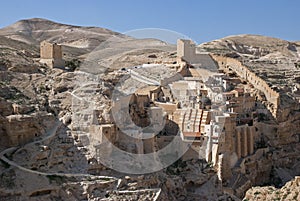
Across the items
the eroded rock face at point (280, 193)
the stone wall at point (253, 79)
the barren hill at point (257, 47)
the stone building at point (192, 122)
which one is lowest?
the eroded rock face at point (280, 193)

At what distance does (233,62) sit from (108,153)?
2447 cm

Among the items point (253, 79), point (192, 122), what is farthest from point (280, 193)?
point (253, 79)

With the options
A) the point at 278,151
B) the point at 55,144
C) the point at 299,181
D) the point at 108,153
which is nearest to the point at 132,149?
the point at 108,153

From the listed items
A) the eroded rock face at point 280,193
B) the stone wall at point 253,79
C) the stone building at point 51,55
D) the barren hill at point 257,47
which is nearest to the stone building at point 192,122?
the eroded rock face at point 280,193

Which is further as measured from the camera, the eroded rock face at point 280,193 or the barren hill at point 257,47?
the barren hill at point 257,47

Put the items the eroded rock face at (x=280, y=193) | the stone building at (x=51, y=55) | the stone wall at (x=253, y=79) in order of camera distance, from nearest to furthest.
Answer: the eroded rock face at (x=280, y=193)
the stone building at (x=51, y=55)
the stone wall at (x=253, y=79)

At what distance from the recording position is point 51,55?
3481cm

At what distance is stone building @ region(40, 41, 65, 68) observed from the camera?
34.6 m

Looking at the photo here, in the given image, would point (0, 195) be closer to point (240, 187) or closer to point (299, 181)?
point (299, 181)

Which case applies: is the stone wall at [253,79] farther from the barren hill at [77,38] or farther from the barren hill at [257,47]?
the barren hill at [257,47]

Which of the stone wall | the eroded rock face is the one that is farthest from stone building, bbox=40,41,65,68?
the eroded rock face

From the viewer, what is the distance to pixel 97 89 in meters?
30.2

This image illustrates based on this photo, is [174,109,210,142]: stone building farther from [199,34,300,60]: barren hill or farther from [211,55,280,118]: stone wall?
[199,34,300,60]: barren hill

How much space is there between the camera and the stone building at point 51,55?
113 feet
